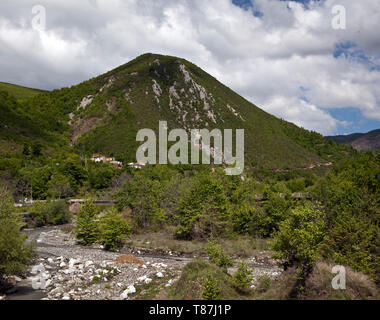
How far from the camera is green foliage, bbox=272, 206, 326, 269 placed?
677 inches

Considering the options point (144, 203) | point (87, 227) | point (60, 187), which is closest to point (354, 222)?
→ point (144, 203)

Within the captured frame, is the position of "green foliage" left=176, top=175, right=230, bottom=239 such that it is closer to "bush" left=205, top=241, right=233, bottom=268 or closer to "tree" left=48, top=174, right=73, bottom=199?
"bush" left=205, top=241, right=233, bottom=268

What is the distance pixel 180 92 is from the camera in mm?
148625

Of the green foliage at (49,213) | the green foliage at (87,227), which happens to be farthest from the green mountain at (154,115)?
the green foliage at (87,227)

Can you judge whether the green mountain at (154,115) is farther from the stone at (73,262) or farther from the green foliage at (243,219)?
the stone at (73,262)

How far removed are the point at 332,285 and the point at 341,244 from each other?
25.2 ft

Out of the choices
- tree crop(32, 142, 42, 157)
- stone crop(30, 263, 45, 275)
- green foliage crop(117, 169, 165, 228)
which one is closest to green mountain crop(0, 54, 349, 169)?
tree crop(32, 142, 42, 157)

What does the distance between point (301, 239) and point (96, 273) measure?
16.7m

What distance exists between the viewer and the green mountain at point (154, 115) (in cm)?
11629

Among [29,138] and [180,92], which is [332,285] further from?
[180,92]

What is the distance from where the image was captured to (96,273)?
25.4 meters

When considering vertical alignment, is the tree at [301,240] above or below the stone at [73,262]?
above

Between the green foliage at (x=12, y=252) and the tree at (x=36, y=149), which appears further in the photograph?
the tree at (x=36, y=149)

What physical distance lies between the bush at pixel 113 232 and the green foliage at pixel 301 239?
78.4 ft
